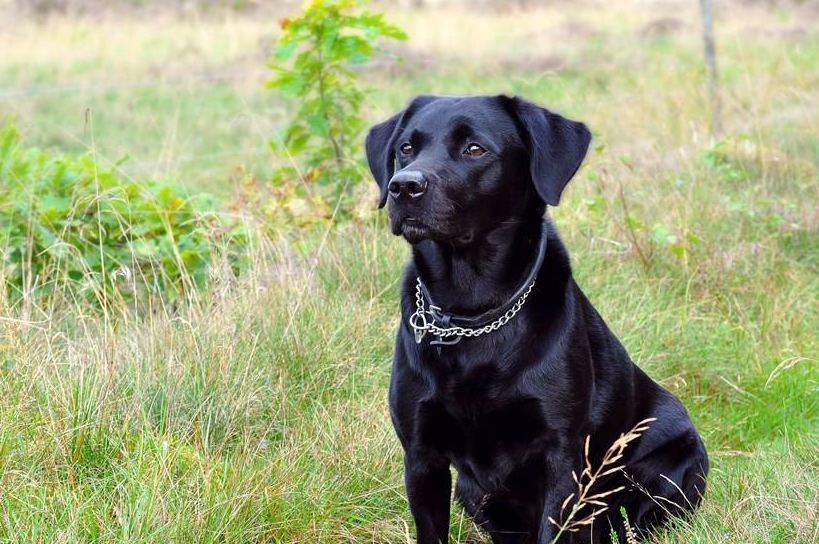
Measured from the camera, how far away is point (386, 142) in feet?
10.3

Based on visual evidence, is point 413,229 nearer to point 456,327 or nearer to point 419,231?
point 419,231

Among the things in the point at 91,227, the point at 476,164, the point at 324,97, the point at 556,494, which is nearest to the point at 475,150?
the point at 476,164

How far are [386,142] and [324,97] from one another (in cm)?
211

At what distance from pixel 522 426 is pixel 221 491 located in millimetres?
821

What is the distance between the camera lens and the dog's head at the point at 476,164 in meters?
2.74

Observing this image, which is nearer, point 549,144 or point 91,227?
point 549,144

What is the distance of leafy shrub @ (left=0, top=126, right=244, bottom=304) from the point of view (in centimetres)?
443

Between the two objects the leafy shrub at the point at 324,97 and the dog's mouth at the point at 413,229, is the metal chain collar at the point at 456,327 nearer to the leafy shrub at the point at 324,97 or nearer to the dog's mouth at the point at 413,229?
the dog's mouth at the point at 413,229

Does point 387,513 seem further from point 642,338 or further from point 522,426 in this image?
point 642,338

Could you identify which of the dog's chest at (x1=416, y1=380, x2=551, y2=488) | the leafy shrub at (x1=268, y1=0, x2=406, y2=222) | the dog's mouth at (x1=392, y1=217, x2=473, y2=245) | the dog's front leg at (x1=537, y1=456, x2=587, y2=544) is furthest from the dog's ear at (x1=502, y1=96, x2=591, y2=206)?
the leafy shrub at (x1=268, y1=0, x2=406, y2=222)

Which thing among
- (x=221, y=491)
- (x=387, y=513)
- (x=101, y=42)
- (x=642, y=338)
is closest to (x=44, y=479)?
(x=221, y=491)

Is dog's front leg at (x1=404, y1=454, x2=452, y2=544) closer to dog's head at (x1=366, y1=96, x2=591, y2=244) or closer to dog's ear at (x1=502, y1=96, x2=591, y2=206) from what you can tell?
dog's head at (x1=366, y1=96, x2=591, y2=244)

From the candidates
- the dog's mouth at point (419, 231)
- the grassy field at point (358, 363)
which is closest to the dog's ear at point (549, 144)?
the dog's mouth at point (419, 231)

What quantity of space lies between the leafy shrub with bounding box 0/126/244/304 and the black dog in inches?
63.6
